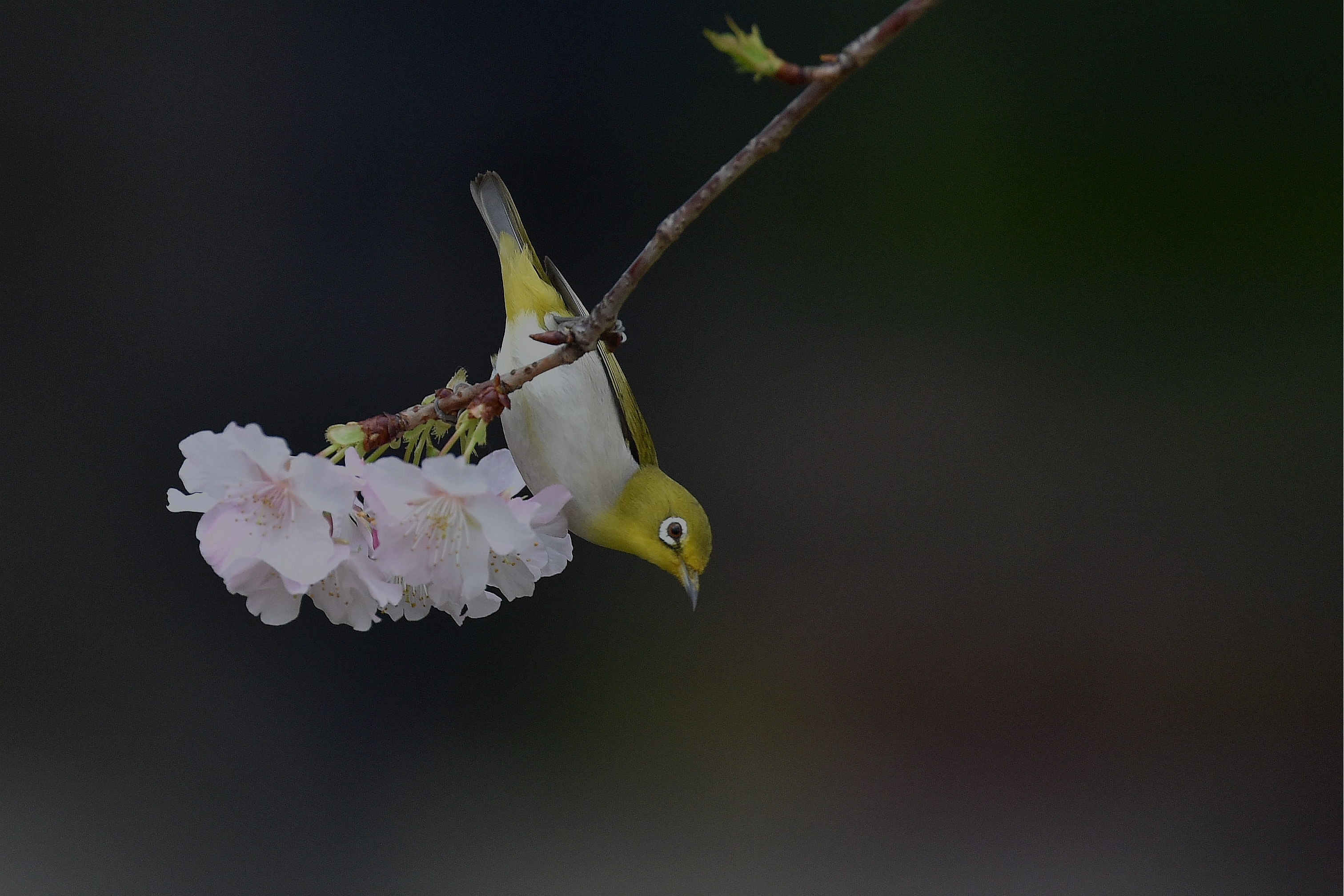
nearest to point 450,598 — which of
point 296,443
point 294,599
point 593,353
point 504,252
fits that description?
point 294,599

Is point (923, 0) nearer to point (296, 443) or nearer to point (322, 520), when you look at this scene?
point (322, 520)

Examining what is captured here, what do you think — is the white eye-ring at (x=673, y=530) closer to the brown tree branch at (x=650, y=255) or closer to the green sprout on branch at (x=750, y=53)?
the brown tree branch at (x=650, y=255)

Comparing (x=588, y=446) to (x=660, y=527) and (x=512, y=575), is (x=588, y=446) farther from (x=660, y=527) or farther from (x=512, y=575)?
(x=512, y=575)

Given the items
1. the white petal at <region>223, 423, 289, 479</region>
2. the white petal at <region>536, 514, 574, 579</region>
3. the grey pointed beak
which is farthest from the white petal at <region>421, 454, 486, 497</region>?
A: the grey pointed beak

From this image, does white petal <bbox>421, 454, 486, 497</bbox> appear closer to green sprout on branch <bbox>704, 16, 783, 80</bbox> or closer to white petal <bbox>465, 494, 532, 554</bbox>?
white petal <bbox>465, 494, 532, 554</bbox>

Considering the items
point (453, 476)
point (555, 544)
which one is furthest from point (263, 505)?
point (555, 544)

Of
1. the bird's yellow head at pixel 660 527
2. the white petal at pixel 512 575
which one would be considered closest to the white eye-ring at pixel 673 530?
the bird's yellow head at pixel 660 527
